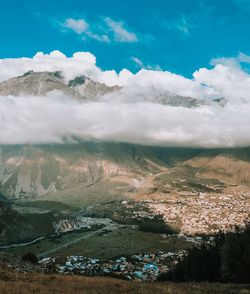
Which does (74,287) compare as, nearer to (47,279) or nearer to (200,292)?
(47,279)

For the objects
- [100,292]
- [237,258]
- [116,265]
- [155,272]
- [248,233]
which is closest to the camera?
[100,292]

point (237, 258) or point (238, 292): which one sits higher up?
point (238, 292)

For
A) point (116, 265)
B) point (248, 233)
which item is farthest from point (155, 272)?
point (248, 233)

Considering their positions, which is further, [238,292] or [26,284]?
[26,284]

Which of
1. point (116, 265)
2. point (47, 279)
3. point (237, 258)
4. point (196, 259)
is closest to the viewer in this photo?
point (47, 279)

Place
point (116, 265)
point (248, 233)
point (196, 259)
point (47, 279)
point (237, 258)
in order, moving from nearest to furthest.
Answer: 1. point (47, 279)
2. point (237, 258)
3. point (248, 233)
4. point (196, 259)
5. point (116, 265)

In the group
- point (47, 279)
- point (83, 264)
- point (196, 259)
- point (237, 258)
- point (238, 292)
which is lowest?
point (83, 264)

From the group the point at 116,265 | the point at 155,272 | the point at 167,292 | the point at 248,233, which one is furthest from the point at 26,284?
the point at 116,265

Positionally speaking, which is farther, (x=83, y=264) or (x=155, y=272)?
(x=83, y=264)

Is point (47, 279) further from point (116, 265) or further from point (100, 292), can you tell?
point (116, 265)
